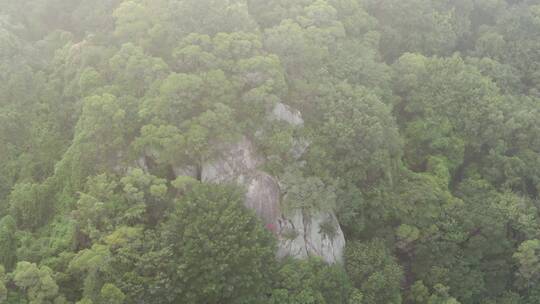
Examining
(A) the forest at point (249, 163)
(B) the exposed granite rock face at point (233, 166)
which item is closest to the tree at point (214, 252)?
(A) the forest at point (249, 163)

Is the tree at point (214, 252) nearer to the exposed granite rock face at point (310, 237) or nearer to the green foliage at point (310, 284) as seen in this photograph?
the green foliage at point (310, 284)

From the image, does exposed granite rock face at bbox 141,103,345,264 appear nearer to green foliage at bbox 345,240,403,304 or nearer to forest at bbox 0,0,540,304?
forest at bbox 0,0,540,304

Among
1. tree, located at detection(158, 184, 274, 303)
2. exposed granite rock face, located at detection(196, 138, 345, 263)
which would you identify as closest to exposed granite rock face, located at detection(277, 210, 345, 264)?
exposed granite rock face, located at detection(196, 138, 345, 263)

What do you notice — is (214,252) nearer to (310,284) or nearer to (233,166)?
(310,284)

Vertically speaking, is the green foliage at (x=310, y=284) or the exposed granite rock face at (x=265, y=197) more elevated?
the exposed granite rock face at (x=265, y=197)

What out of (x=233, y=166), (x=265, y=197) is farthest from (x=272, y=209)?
(x=233, y=166)

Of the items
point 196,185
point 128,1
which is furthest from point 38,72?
point 196,185

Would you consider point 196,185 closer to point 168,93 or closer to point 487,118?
point 168,93

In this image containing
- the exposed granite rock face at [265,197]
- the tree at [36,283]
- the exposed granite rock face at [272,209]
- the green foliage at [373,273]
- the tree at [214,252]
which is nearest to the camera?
the tree at [36,283]
